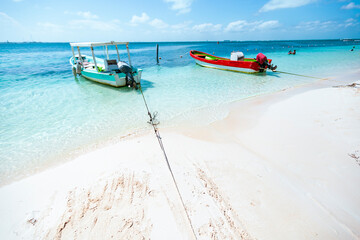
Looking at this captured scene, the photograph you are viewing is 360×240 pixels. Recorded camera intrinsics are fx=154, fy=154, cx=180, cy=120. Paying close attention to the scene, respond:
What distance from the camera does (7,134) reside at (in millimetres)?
6648

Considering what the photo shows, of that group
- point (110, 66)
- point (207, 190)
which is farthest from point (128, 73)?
point (207, 190)

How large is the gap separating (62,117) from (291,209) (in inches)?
393

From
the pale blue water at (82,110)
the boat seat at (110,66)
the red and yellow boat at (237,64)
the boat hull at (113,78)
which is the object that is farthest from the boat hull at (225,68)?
the boat seat at (110,66)

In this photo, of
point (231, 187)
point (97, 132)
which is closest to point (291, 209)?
point (231, 187)

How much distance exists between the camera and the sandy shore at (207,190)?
290 centimetres

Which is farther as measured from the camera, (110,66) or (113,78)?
(110,66)

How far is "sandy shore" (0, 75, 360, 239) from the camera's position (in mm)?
2904

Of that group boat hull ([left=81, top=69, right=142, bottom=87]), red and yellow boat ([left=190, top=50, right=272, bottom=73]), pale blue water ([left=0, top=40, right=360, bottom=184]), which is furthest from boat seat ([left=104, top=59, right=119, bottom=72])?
red and yellow boat ([left=190, top=50, right=272, bottom=73])

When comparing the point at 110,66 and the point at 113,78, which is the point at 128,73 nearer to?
the point at 113,78

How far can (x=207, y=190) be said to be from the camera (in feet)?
11.8

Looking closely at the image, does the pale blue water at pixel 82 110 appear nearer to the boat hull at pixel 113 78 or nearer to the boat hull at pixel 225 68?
the boat hull at pixel 113 78

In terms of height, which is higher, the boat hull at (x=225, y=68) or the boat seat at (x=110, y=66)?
the boat seat at (x=110, y=66)

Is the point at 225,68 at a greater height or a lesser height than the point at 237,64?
lesser

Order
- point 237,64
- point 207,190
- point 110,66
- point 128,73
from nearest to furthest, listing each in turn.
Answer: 1. point 207,190
2. point 128,73
3. point 110,66
4. point 237,64
